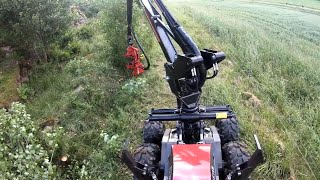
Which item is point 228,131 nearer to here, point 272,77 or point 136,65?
point 272,77

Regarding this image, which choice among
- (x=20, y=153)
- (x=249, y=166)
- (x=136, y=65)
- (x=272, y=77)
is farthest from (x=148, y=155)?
(x=272, y=77)

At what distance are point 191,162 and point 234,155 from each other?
2.69 feet

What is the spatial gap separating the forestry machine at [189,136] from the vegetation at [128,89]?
3.11 ft

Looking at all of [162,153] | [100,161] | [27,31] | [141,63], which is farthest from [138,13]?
[162,153]

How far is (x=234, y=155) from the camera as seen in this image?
446 centimetres

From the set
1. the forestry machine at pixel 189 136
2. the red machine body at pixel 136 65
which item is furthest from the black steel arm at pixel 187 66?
the red machine body at pixel 136 65

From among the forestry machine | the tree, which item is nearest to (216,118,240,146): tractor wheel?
the forestry machine

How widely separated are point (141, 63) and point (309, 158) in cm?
420

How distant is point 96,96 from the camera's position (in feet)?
26.1

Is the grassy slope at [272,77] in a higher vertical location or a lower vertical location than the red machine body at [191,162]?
lower

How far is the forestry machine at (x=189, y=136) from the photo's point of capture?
384 centimetres

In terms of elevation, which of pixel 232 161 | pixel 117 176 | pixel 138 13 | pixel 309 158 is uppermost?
pixel 138 13

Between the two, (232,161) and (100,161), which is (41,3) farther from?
(232,161)

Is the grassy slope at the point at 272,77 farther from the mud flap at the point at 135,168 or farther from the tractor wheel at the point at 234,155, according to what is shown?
the mud flap at the point at 135,168
